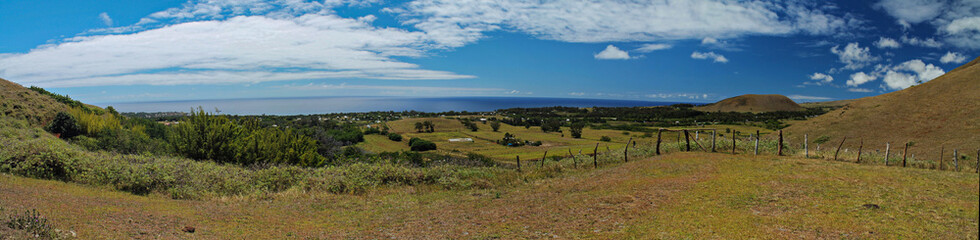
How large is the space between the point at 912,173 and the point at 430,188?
620 inches

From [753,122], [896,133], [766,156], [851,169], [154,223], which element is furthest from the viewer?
[753,122]

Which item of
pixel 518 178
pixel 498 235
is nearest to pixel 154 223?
pixel 498 235

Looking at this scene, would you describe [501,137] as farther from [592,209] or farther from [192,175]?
[592,209]

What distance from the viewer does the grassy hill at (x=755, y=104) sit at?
106000 mm

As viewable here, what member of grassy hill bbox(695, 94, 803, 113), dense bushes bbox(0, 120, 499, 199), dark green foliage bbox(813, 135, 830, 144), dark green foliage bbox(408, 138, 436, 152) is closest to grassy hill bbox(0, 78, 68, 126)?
dense bushes bbox(0, 120, 499, 199)

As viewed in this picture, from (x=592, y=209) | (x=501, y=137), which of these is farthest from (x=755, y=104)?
(x=592, y=209)

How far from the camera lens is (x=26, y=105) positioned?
27.1 m

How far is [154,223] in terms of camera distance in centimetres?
812

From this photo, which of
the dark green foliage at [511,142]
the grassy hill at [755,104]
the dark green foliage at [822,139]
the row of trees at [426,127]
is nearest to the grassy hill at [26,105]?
the dark green foliage at [822,139]

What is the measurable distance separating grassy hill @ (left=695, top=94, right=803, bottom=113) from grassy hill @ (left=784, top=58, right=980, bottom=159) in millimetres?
92134

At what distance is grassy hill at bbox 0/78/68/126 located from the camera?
25.0 meters

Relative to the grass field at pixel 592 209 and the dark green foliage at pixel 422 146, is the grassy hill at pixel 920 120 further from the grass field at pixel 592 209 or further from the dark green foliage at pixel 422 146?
the dark green foliage at pixel 422 146

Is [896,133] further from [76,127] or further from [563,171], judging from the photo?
[76,127]

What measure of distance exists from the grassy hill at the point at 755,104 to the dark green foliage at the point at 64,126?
123622mm
